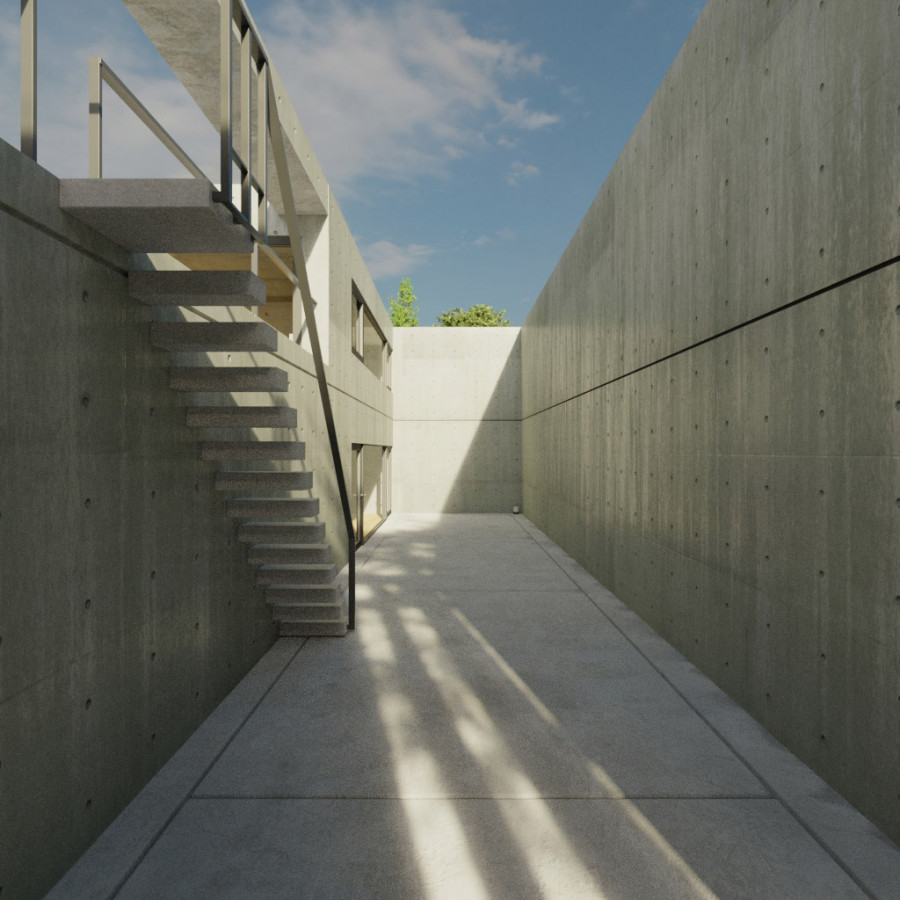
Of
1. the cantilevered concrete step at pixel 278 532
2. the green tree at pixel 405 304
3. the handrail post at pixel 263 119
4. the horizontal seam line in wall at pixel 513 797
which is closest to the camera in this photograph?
the horizontal seam line in wall at pixel 513 797

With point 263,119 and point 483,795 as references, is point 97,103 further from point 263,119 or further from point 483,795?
point 483,795

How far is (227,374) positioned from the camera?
349cm

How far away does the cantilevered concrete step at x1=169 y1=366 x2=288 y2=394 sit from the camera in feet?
11.3

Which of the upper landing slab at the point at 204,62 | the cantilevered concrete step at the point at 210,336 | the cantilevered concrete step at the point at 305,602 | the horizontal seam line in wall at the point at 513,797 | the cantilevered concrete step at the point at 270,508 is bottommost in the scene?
the horizontal seam line in wall at the point at 513,797

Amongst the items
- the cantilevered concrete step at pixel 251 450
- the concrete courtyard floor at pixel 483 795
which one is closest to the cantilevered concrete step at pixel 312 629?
the concrete courtyard floor at pixel 483 795

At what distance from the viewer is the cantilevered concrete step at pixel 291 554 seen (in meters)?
4.74

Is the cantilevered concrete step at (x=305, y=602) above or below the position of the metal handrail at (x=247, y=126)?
below

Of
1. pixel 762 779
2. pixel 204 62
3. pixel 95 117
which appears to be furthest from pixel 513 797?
pixel 204 62

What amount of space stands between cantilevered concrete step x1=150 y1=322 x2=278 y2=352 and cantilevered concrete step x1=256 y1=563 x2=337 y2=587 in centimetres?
216

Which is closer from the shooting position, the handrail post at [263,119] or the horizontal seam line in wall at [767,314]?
the horizontal seam line in wall at [767,314]

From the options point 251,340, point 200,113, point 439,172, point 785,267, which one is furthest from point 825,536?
point 439,172

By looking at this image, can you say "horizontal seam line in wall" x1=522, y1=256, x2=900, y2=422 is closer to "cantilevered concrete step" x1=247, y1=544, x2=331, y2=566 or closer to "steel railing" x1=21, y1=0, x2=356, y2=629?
"steel railing" x1=21, y1=0, x2=356, y2=629

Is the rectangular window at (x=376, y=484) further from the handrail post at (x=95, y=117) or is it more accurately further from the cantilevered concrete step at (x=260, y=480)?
the handrail post at (x=95, y=117)

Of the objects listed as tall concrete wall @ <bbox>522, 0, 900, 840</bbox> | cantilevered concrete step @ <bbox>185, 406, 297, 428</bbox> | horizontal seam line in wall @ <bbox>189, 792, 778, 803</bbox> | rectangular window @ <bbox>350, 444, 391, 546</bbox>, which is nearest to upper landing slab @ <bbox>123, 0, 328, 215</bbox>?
cantilevered concrete step @ <bbox>185, 406, 297, 428</bbox>
